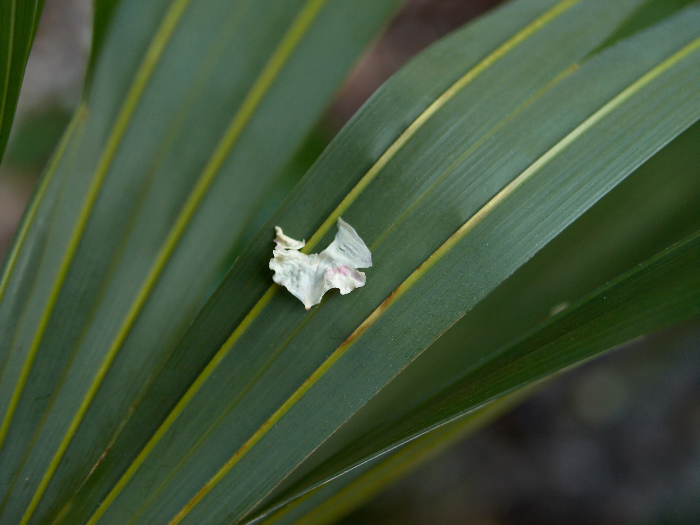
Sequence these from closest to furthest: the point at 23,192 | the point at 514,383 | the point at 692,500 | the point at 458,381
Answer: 1. the point at 514,383
2. the point at 458,381
3. the point at 692,500
4. the point at 23,192

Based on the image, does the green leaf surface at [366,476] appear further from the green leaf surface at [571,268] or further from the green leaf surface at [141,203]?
the green leaf surface at [141,203]

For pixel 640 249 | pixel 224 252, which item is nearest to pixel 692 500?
pixel 640 249

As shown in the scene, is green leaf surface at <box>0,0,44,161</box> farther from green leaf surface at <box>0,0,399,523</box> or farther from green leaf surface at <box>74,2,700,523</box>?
green leaf surface at <box>74,2,700,523</box>

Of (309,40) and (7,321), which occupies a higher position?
(309,40)

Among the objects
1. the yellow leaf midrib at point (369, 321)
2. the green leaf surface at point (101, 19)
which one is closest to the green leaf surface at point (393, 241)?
the yellow leaf midrib at point (369, 321)

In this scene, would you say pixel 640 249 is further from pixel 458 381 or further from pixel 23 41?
pixel 23 41

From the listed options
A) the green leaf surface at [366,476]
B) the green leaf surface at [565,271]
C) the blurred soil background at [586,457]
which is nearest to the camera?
the green leaf surface at [565,271]

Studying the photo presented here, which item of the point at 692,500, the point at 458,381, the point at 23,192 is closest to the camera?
the point at 458,381
